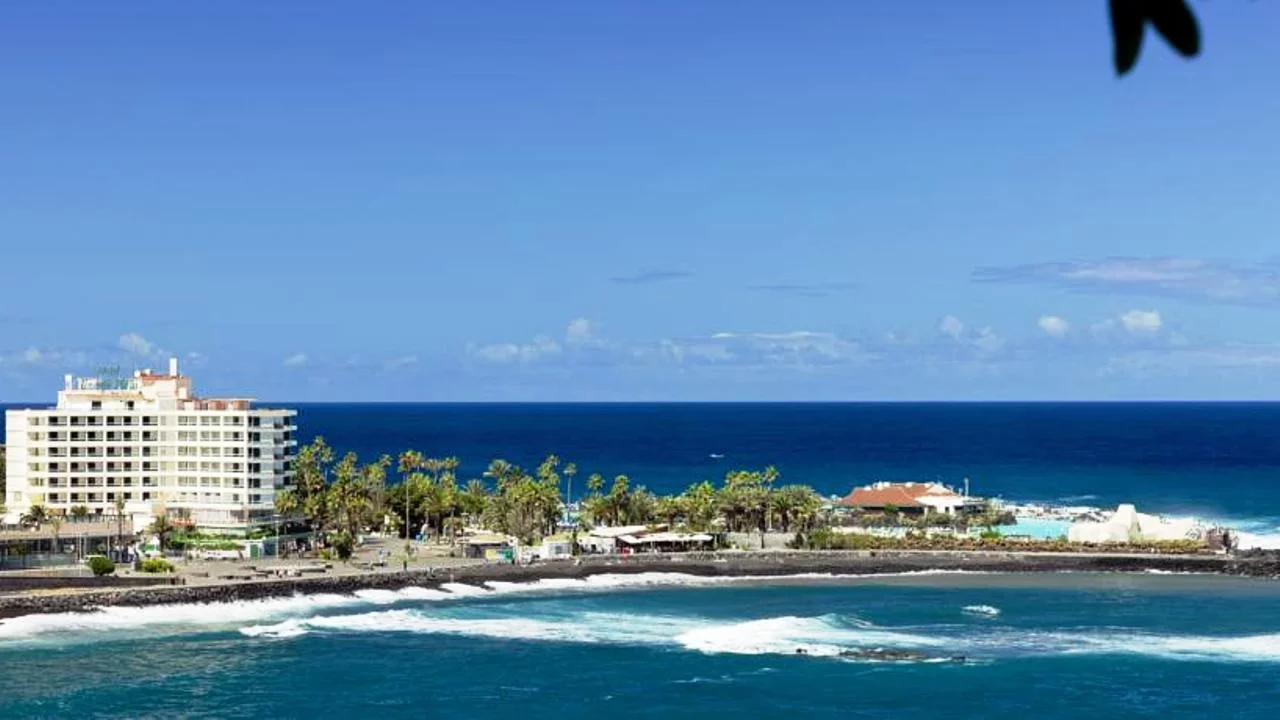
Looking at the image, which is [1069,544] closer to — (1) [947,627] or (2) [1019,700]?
(1) [947,627]

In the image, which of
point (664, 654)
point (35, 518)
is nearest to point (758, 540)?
point (664, 654)

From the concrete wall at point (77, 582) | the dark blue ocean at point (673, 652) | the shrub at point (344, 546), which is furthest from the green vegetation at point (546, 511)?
the concrete wall at point (77, 582)

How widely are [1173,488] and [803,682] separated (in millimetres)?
132865

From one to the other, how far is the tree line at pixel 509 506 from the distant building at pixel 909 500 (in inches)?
593

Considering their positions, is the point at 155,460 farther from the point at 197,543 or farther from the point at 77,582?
the point at 77,582

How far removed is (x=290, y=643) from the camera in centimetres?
7650

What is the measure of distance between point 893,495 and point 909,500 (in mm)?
1803

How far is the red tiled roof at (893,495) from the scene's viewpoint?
14250 cm

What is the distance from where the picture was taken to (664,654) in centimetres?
7244

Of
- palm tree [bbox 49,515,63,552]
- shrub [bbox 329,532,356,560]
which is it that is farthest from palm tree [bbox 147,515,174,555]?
shrub [bbox 329,532,356,560]

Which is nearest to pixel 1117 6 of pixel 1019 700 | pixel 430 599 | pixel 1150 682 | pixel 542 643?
pixel 1019 700

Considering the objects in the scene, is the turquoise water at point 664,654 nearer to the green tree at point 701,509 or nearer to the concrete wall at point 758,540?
the concrete wall at point 758,540

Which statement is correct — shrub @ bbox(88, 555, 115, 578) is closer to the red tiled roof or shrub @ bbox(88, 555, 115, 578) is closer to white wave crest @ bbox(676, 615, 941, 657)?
white wave crest @ bbox(676, 615, 941, 657)

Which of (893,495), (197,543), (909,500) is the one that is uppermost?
(893,495)
